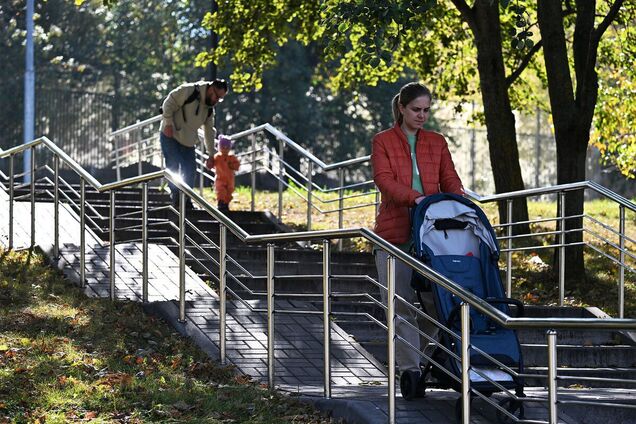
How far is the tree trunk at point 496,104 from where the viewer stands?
644 inches

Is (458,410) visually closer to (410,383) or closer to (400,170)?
(410,383)

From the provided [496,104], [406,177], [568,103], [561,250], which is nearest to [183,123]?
[496,104]

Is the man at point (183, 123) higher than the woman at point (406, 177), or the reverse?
the man at point (183, 123)

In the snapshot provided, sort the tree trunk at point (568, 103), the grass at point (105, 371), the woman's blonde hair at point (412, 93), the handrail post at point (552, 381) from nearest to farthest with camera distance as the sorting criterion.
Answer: the handrail post at point (552, 381) → the grass at point (105, 371) → the woman's blonde hair at point (412, 93) → the tree trunk at point (568, 103)

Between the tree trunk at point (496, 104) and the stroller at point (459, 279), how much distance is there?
7.67m

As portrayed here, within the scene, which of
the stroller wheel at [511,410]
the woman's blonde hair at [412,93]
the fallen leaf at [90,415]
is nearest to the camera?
the stroller wheel at [511,410]

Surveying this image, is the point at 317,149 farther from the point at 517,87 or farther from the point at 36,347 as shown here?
the point at 36,347

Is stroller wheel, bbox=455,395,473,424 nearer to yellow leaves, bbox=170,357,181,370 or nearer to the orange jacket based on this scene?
the orange jacket

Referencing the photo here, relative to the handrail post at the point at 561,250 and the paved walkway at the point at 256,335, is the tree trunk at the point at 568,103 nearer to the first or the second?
the handrail post at the point at 561,250

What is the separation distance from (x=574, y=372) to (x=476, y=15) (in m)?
6.79

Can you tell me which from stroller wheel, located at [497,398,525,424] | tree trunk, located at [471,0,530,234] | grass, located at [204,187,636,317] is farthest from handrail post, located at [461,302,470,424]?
tree trunk, located at [471,0,530,234]

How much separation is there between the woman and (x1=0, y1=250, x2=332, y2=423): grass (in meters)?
0.97

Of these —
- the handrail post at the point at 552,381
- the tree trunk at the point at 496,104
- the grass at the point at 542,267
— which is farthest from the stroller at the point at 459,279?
the tree trunk at the point at 496,104

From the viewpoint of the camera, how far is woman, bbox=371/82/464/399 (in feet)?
28.7
